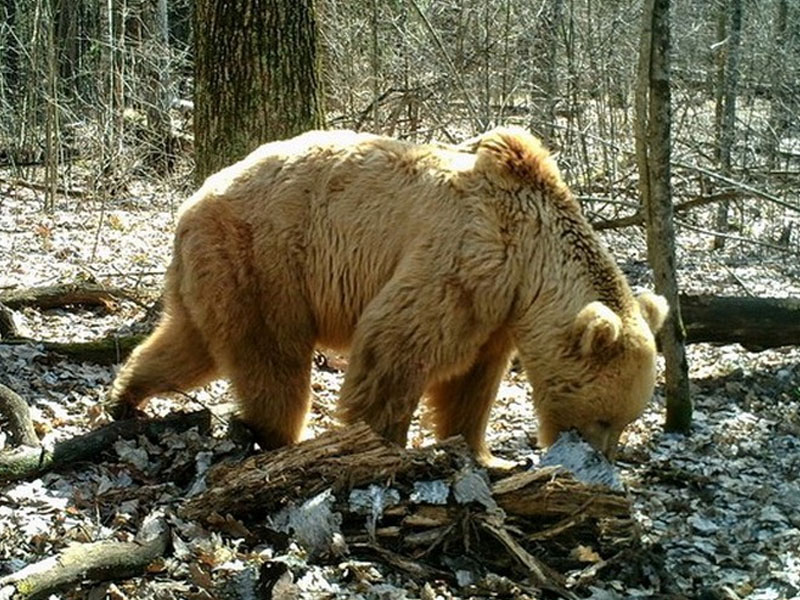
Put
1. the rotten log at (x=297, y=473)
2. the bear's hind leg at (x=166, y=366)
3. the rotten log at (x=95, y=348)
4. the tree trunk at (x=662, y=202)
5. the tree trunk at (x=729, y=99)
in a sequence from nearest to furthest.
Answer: the rotten log at (x=297, y=473) < the bear's hind leg at (x=166, y=366) < the tree trunk at (x=662, y=202) < the rotten log at (x=95, y=348) < the tree trunk at (x=729, y=99)

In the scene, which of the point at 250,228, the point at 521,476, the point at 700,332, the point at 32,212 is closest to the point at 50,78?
the point at 32,212

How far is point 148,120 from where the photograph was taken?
1564cm

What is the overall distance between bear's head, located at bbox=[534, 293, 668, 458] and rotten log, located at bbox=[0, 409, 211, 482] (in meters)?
2.13

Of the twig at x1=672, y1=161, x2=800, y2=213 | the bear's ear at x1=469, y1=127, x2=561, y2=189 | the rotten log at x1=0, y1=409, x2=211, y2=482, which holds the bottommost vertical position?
the rotten log at x1=0, y1=409, x2=211, y2=482

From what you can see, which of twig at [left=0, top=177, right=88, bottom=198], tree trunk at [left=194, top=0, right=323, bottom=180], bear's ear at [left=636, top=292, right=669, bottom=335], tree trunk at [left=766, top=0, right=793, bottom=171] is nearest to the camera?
bear's ear at [left=636, top=292, right=669, bottom=335]

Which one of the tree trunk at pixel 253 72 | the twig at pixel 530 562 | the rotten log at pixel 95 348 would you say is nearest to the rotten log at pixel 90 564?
the twig at pixel 530 562

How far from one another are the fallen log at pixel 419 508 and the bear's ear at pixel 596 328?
737 millimetres

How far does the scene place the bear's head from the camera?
5316 millimetres

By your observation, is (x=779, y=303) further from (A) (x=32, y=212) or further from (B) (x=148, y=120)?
(B) (x=148, y=120)

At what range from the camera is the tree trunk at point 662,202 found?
21.5ft

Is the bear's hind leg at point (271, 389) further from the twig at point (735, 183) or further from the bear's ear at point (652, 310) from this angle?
the twig at point (735, 183)

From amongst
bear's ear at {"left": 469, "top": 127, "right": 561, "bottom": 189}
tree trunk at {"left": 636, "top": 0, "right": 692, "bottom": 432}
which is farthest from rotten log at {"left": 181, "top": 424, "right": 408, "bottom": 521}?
tree trunk at {"left": 636, "top": 0, "right": 692, "bottom": 432}

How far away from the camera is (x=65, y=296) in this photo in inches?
323

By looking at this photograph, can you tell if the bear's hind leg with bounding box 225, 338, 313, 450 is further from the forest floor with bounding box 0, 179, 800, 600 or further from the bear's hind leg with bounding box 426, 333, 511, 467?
the bear's hind leg with bounding box 426, 333, 511, 467
